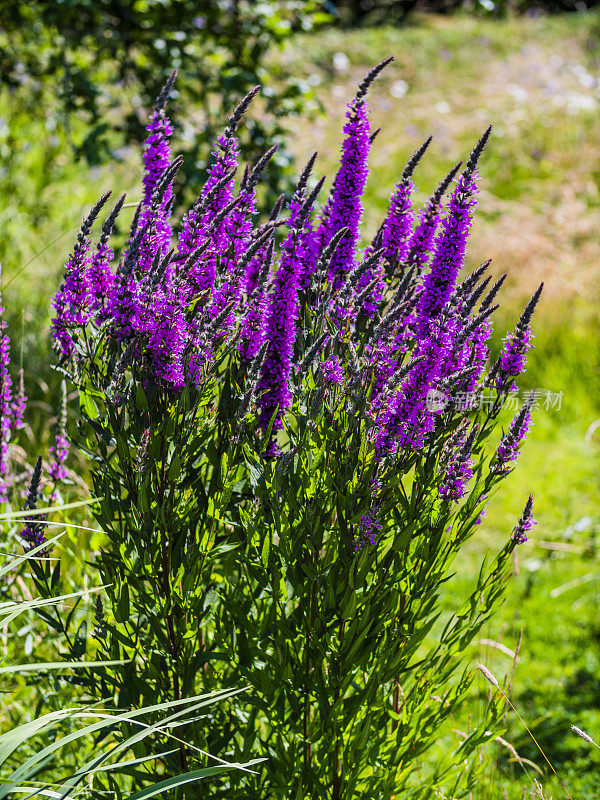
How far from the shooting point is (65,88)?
4.93 metres

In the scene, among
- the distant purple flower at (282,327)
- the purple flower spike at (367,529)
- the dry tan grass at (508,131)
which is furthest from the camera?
the dry tan grass at (508,131)

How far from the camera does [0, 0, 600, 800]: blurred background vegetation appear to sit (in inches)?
157

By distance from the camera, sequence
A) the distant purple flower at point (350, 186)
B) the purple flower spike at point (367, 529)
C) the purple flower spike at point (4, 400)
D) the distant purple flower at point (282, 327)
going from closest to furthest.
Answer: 1. the purple flower spike at point (367, 529)
2. the distant purple flower at point (282, 327)
3. the distant purple flower at point (350, 186)
4. the purple flower spike at point (4, 400)

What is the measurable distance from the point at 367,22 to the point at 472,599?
79.3 feet

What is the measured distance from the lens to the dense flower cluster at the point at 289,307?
5.77ft

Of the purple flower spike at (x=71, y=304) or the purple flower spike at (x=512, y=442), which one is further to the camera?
the purple flower spike at (x=512, y=442)

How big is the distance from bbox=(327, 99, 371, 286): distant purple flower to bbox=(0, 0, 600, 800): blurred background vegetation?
106cm

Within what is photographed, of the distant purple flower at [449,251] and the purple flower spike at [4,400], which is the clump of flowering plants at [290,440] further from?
the purple flower spike at [4,400]

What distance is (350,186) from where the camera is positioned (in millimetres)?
1991

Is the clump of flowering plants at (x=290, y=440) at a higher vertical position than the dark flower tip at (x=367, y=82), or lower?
lower

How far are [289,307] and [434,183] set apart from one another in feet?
30.7

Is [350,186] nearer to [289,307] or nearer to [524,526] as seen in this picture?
[289,307]

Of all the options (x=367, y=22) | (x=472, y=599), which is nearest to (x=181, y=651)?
(x=472, y=599)

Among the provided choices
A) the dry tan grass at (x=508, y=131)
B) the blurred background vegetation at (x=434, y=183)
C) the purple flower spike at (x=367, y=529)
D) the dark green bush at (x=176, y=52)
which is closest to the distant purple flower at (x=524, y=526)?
the purple flower spike at (x=367, y=529)
